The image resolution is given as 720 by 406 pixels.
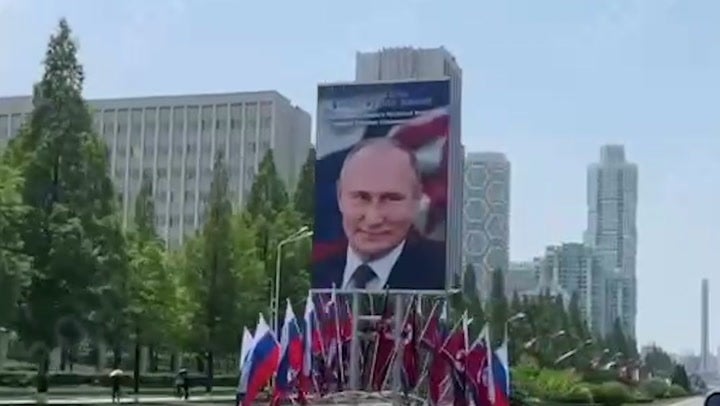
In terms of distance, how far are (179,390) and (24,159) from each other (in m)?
15.0

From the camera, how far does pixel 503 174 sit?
13875 centimetres

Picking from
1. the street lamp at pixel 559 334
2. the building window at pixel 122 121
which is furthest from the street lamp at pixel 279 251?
the building window at pixel 122 121

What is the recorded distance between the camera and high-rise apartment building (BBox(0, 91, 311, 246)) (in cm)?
11588

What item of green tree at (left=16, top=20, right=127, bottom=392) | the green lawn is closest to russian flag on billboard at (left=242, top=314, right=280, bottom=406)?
green tree at (left=16, top=20, right=127, bottom=392)

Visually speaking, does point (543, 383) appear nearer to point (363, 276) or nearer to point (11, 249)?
point (363, 276)

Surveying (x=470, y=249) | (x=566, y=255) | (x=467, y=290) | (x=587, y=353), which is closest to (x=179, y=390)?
(x=467, y=290)

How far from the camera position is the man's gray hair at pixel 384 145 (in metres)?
35.3

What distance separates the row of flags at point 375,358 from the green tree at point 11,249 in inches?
237

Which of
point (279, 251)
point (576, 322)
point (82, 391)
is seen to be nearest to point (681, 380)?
point (576, 322)

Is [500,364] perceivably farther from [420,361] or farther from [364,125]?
[364,125]

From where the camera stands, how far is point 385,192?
116 ft

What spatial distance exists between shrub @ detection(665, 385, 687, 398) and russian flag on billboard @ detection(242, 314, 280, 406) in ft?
264

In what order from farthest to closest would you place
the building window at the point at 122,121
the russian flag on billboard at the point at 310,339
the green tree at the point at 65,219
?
the building window at the point at 122,121 → the green tree at the point at 65,219 → the russian flag on billboard at the point at 310,339

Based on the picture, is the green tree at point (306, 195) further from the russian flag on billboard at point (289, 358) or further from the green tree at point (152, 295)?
the russian flag on billboard at point (289, 358)
